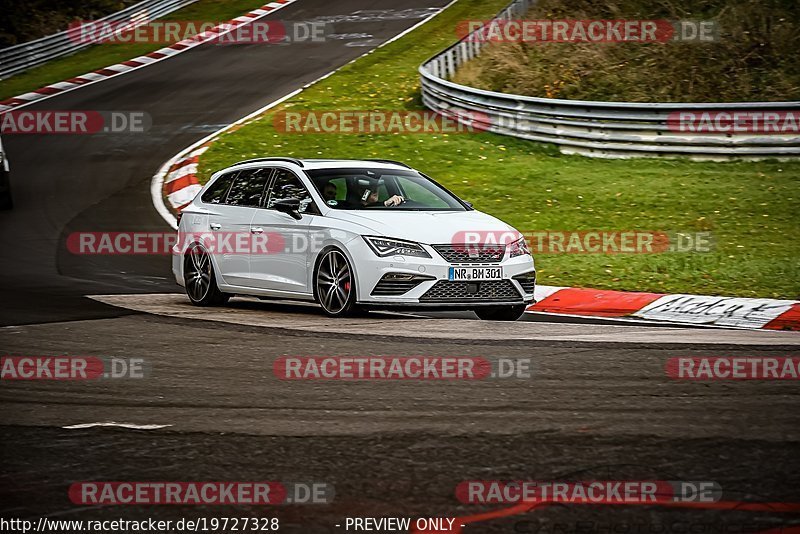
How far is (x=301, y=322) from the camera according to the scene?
10117 mm

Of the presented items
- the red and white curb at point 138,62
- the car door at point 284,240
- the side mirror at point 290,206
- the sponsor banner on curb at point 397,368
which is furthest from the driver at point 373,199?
the red and white curb at point 138,62

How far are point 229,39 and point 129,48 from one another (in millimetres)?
3111

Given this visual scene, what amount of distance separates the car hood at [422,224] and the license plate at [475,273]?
0.28 metres

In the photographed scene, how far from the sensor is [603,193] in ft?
59.1

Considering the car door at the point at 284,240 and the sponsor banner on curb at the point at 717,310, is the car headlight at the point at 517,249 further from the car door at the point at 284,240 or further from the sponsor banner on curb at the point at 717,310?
the car door at the point at 284,240

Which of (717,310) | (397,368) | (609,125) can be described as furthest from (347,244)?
(609,125)

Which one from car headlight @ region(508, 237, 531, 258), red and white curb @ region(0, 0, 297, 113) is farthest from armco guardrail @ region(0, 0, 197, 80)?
car headlight @ region(508, 237, 531, 258)

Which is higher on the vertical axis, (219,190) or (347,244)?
(219,190)

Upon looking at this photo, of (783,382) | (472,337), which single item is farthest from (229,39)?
(783,382)

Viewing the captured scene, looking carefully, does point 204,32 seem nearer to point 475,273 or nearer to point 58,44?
point 58,44

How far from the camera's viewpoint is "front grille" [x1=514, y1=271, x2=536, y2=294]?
10680 mm

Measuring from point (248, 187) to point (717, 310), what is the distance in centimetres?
486

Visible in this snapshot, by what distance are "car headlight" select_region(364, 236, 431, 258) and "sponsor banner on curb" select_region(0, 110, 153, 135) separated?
55.8ft

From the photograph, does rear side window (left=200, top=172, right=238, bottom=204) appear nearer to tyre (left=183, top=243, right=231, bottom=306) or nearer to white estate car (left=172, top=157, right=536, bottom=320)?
white estate car (left=172, top=157, right=536, bottom=320)
